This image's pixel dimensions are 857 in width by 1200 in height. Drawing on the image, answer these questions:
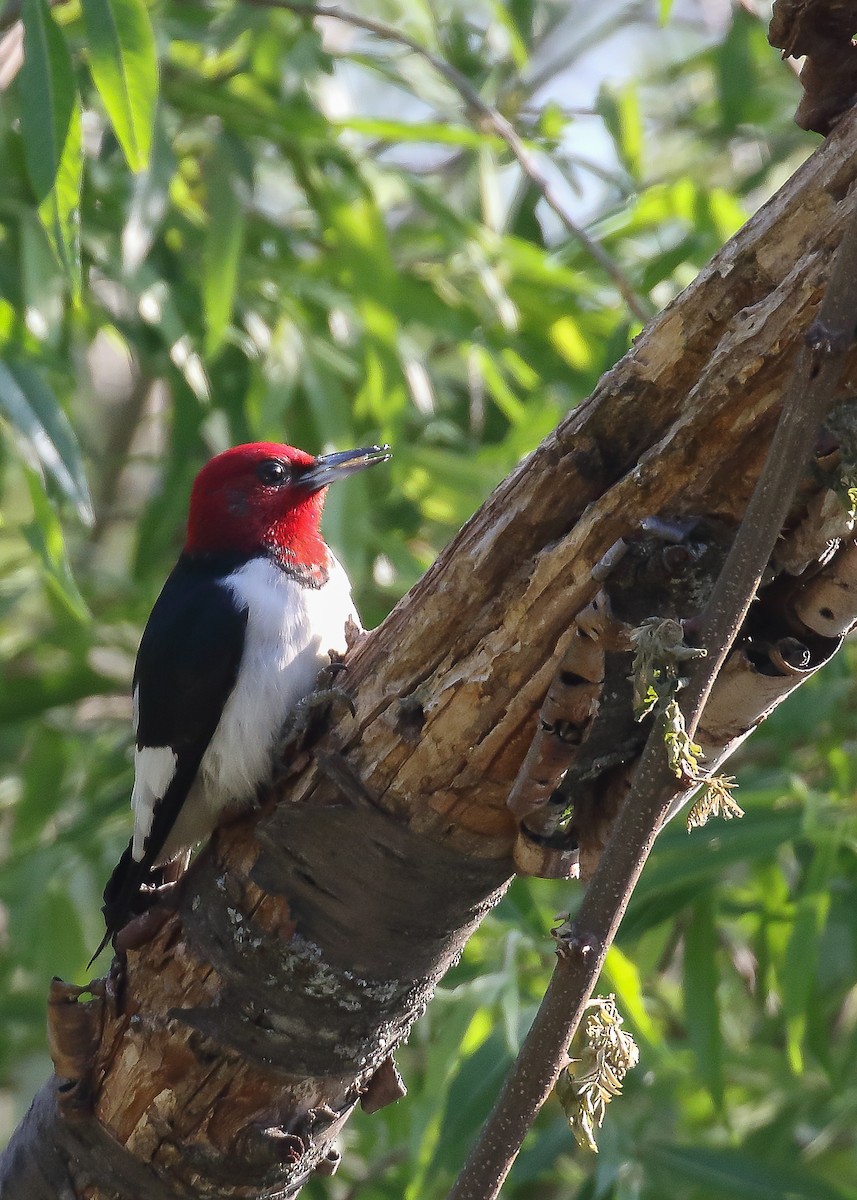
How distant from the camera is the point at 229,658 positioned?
244 cm

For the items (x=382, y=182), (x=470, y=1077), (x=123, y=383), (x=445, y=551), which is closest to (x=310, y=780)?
(x=445, y=551)

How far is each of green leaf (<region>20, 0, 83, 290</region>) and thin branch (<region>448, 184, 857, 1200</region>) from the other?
1.21 meters

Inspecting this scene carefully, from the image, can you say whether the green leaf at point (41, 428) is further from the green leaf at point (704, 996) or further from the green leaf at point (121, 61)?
the green leaf at point (704, 996)

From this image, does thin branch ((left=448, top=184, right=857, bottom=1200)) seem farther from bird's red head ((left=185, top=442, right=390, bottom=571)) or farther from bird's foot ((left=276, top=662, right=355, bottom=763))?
bird's red head ((left=185, top=442, right=390, bottom=571))

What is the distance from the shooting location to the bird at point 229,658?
7.44 feet

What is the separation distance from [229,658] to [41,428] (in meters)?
0.51

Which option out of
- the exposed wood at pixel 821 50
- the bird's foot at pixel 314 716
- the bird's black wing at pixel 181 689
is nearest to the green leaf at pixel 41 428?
the bird's black wing at pixel 181 689

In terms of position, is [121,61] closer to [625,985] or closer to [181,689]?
[181,689]

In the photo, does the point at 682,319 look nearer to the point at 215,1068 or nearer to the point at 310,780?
the point at 310,780

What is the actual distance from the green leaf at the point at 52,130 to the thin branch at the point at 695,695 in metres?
1.21

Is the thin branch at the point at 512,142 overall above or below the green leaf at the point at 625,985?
above

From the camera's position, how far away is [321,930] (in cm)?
177

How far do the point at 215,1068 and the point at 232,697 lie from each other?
0.72m

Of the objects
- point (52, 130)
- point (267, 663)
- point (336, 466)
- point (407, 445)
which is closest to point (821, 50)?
point (52, 130)
